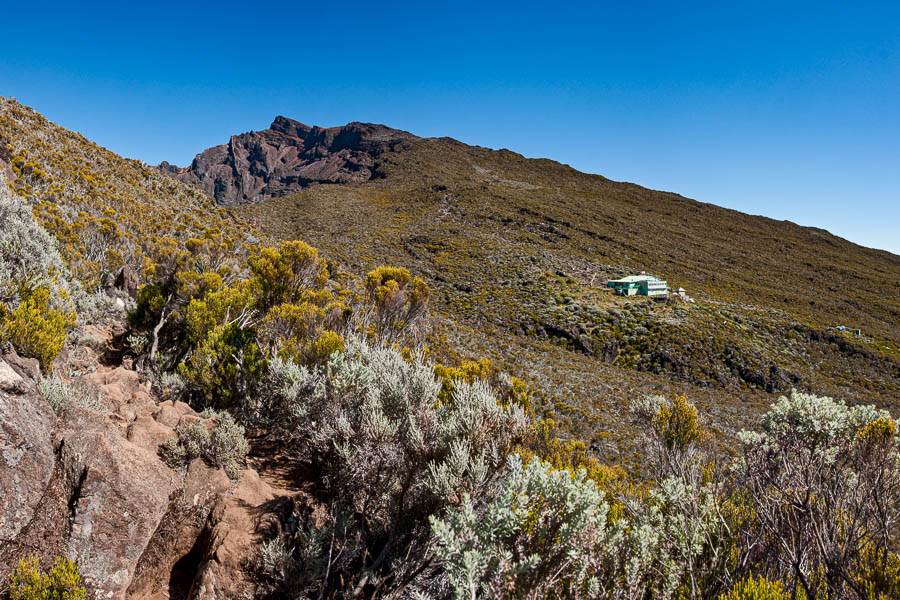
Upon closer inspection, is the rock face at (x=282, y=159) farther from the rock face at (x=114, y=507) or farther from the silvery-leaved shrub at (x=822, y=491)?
the silvery-leaved shrub at (x=822, y=491)

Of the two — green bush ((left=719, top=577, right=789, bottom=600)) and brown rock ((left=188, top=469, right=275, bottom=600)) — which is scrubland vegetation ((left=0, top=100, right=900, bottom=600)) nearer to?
green bush ((left=719, top=577, right=789, bottom=600))

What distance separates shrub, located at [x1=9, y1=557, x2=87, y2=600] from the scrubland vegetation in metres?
0.01

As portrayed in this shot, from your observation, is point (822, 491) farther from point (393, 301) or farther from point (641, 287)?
point (641, 287)

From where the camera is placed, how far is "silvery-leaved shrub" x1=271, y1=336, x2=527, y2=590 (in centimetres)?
350

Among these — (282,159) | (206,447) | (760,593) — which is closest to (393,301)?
(206,447)

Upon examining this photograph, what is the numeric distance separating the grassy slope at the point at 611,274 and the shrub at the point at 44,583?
15.4m

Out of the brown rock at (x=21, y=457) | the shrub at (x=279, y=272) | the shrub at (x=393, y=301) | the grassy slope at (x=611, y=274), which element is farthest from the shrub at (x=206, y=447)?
the grassy slope at (x=611, y=274)

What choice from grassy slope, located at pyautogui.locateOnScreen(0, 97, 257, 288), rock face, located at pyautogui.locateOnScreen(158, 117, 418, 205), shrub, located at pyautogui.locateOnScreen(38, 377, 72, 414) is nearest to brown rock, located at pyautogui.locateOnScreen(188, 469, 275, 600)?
shrub, located at pyautogui.locateOnScreen(38, 377, 72, 414)

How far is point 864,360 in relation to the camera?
31.7 metres

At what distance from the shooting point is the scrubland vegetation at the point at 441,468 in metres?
2.61

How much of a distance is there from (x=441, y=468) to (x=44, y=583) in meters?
2.92

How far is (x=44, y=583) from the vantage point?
2600 mm

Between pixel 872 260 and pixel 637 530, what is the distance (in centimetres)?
9687

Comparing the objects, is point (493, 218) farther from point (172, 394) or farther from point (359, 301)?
point (172, 394)
